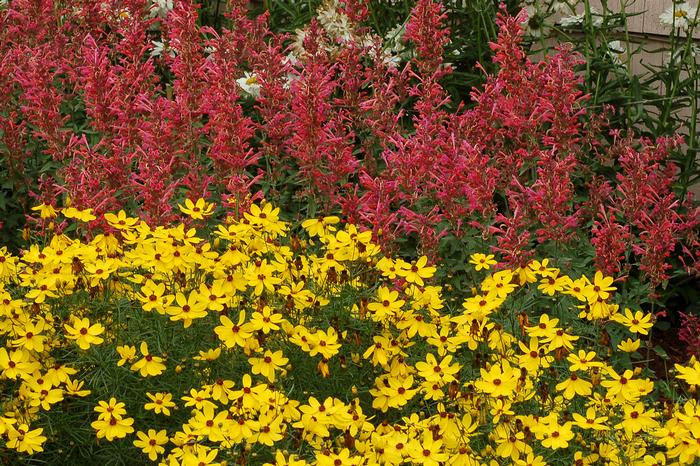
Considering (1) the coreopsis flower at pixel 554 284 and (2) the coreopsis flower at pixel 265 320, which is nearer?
A: (2) the coreopsis flower at pixel 265 320

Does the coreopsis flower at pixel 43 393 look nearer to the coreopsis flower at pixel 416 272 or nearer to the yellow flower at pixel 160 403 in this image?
the yellow flower at pixel 160 403

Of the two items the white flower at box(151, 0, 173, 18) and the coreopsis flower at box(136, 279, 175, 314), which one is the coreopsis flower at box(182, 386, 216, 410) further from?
the white flower at box(151, 0, 173, 18)

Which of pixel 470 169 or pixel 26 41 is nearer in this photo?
pixel 470 169

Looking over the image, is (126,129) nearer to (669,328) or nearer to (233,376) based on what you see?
(233,376)

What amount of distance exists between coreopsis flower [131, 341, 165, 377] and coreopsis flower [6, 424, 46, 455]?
0.32 meters

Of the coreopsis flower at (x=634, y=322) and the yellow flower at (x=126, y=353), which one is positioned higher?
the coreopsis flower at (x=634, y=322)

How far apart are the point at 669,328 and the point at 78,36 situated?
3082 millimetres

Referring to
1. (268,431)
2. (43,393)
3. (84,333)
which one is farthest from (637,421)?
(43,393)

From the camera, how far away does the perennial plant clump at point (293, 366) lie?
3.14 m

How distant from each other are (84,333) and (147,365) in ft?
0.66

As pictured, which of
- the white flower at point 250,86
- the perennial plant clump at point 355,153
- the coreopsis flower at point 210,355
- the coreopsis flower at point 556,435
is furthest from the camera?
the white flower at point 250,86

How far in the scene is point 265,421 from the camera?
3.04 meters

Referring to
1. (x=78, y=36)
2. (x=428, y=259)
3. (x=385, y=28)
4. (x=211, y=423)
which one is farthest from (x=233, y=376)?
(x=385, y=28)

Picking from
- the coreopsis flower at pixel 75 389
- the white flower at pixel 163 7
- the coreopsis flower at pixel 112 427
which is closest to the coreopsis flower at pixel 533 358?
the coreopsis flower at pixel 112 427
